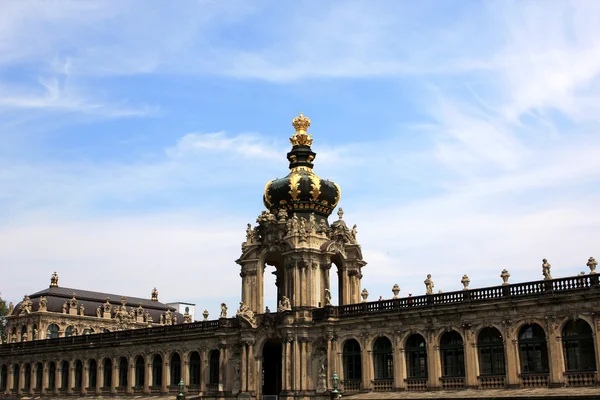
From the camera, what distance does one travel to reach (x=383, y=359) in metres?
49.9

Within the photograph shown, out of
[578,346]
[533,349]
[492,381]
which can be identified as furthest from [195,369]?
[578,346]

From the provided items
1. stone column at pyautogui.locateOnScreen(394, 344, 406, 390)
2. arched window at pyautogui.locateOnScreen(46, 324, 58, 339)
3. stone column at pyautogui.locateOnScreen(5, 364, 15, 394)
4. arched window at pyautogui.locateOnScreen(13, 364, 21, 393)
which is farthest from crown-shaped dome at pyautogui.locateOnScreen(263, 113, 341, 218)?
arched window at pyautogui.locateOnScreen(46, 324, 58, 339)

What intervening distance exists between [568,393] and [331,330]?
57.8ft

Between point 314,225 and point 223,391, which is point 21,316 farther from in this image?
point 314,225

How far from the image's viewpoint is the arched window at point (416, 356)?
4769cm

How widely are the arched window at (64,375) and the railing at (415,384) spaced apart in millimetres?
40669

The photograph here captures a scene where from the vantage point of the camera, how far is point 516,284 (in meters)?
43.6

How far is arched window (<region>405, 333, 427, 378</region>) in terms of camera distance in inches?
1877

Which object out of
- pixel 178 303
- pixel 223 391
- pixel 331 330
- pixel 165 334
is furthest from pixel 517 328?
pixel 178 303

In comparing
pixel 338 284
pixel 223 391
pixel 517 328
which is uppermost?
pixel 338 284

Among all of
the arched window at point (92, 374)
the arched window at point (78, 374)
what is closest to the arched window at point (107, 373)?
the arched window at point (92, 374)

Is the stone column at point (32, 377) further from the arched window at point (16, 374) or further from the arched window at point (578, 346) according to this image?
the arched window at point (578, 346)

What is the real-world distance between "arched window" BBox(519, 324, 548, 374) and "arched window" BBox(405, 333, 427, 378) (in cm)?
667

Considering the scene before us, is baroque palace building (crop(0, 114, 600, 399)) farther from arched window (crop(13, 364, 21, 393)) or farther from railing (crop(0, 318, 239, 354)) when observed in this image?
arched window (crop(13, 364, 21, 393))
